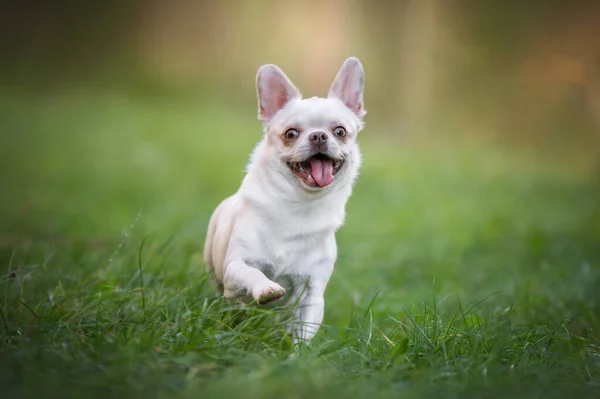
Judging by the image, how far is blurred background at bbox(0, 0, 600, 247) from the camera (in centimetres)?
1161

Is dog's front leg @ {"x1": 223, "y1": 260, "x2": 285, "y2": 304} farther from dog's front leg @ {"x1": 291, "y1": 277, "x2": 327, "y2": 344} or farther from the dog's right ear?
the dog's right ear

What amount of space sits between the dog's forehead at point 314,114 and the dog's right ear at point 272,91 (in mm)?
105

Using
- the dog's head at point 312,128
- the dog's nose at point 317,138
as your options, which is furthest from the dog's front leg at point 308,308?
the dog's nose at point 317,138

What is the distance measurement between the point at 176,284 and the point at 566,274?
3403 mm

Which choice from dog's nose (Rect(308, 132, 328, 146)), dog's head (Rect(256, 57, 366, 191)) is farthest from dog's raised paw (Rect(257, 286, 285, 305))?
dog's nose (Rect(308, 132, 328, 146))

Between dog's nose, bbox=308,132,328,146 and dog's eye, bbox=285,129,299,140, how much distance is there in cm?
14

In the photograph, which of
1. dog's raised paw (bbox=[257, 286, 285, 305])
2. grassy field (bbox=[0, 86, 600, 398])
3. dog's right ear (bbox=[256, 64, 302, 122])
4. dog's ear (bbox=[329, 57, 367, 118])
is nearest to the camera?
grassy field (bbox=[0, 86, 600, 398])

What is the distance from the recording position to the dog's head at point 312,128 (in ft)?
12.1

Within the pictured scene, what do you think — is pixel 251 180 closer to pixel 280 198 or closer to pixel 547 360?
pixel 280 198

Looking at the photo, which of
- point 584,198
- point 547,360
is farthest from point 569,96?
point 547,360

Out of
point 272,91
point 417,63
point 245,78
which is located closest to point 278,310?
point 272,91

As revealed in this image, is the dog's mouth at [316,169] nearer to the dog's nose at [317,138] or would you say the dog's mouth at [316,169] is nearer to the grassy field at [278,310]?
the dog's nose at [317,138]

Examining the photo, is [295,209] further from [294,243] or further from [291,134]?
[291,134]

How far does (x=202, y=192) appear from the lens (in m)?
9.09
